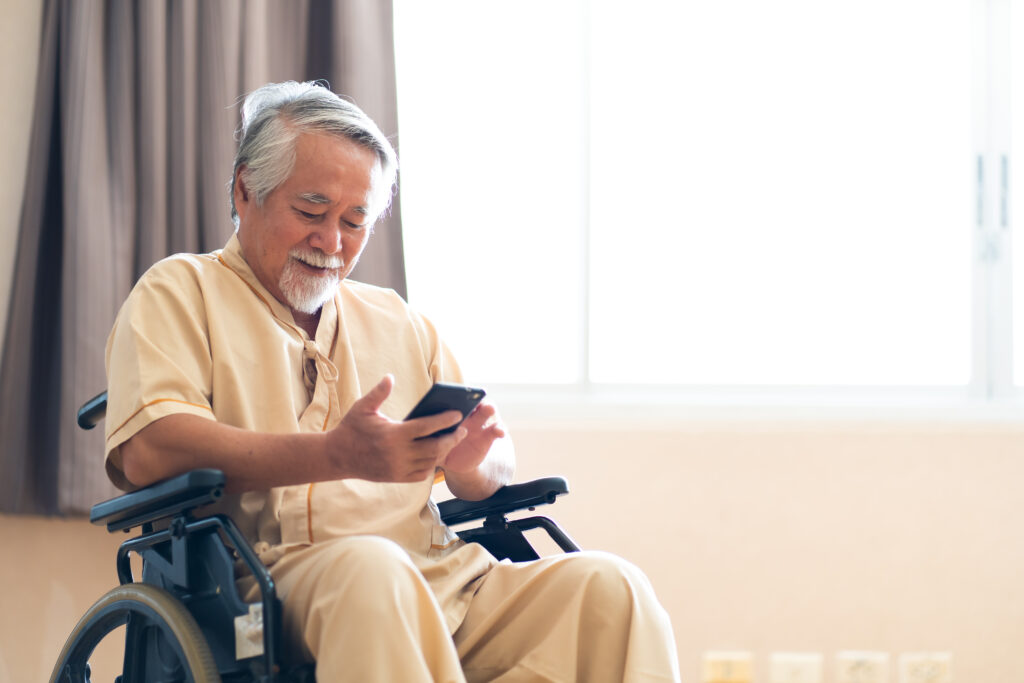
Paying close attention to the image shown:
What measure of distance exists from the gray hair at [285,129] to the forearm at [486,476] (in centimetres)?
54

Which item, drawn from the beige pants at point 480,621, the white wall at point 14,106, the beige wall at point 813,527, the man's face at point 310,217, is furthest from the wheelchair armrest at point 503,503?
the white wall at point 14,106

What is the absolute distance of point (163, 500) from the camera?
1.32 m

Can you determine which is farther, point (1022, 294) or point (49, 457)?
point (1022, 294)

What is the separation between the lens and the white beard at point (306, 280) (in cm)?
160

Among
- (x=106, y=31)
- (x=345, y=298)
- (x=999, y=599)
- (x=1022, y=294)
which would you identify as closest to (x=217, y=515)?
(x=345, y=298)

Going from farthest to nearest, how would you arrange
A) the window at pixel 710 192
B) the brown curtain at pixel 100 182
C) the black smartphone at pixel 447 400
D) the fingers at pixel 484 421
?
the window at pixel 710 192, the brown curtain at pixel 100 182, the fingers at pixel 484 421, the black smartphone at pixel 447 400

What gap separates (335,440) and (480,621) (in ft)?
1.26

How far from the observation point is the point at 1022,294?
2629mm

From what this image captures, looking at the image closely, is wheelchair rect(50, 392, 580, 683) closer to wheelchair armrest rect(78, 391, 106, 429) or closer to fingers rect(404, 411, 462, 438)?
wheelchair armrest rect(78, 391, 106, 429)

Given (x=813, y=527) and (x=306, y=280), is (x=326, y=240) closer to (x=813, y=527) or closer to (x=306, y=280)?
(x=306, y=280)

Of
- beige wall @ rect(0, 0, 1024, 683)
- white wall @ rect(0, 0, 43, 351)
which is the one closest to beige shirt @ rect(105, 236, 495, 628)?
beige wall @ rect(0, 0, 1024, 683)

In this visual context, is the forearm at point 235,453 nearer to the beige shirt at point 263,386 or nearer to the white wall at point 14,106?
the beige shirt at point 263,386

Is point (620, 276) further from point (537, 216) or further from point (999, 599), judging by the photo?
point (999, 599)

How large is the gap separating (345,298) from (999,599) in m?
1.77
